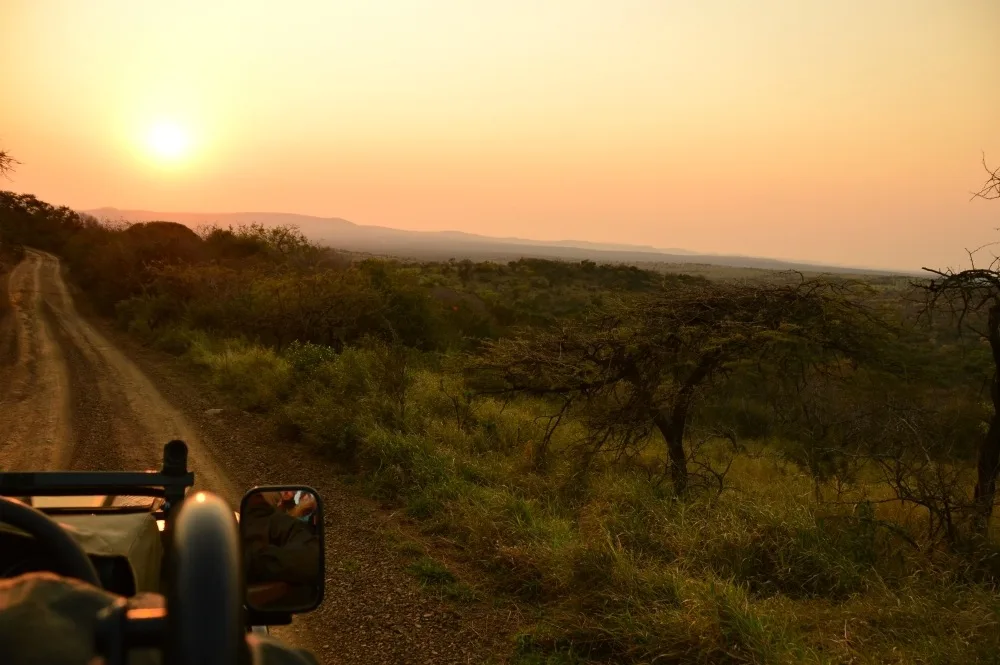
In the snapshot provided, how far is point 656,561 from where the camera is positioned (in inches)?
199

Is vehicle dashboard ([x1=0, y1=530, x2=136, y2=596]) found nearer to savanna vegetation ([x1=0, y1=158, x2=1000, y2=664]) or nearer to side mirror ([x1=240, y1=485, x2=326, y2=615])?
side mirror ([x1=240, y1=485, x2=326, y2=615])

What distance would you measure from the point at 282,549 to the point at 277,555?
0.09ft

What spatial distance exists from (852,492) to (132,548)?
7705 millimetres

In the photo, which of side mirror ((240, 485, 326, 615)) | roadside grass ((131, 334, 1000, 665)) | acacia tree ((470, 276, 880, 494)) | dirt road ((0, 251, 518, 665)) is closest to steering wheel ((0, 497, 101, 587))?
side mirror ((240, 485, 326, 615))

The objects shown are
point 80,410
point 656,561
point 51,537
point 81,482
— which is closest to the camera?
point 51,537

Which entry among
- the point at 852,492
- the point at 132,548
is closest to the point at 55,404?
the point at 132,548

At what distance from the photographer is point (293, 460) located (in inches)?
324

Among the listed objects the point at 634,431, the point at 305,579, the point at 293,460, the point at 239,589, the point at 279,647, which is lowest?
the point at 293,460

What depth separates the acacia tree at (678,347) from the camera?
655 cm

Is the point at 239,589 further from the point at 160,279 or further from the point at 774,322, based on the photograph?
the point at 160,279

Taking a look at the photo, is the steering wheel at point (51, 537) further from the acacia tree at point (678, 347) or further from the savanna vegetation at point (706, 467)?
the acacia tree at point (678, 347)

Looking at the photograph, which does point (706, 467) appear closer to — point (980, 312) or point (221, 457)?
point (980, 312)

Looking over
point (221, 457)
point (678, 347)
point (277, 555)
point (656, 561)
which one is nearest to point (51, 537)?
point (277, 555)

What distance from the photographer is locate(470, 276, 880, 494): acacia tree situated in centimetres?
655
